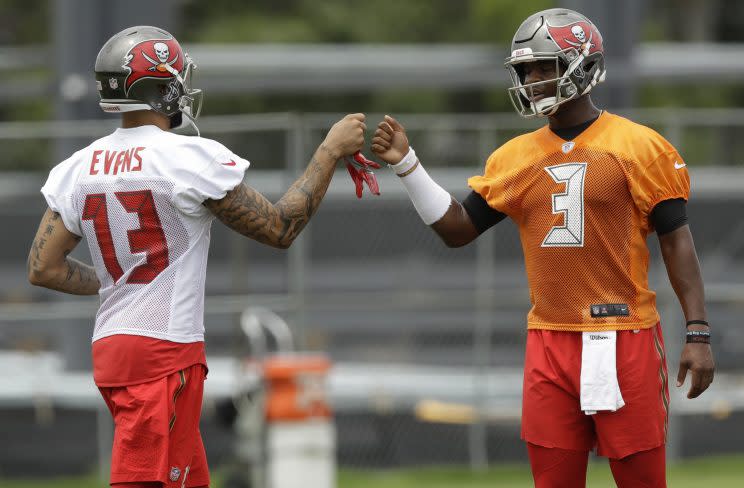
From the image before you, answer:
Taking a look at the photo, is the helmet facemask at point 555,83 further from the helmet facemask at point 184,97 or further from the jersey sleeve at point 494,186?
the helmet facemask at point 184,97

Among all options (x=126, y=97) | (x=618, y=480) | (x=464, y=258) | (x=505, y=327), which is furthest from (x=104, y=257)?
(x=505, y=327)

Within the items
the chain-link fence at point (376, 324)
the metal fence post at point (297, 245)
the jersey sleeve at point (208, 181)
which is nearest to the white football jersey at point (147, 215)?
the jersey sleeve at point (208, 181)

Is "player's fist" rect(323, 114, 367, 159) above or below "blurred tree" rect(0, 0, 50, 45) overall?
below

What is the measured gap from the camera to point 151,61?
14.4ft

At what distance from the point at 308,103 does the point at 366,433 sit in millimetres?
11327

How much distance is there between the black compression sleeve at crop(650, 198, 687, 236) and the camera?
14.8ft

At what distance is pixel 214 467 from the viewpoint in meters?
9.81

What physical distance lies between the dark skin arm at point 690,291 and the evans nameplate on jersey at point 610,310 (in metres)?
0.19

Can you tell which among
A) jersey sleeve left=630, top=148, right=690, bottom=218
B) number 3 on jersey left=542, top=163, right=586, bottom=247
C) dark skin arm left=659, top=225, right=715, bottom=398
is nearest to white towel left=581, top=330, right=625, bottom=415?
dark skin arm left=659, top=225, right=715, bottom=398

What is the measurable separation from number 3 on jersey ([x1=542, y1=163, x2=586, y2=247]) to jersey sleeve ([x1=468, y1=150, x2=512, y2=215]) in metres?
0.21

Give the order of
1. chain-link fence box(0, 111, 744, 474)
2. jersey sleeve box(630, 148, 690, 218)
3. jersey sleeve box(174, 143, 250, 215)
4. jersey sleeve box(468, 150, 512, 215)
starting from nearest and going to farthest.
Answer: jersey sleeve box(174, 143, 250, 215), jersey sleeve box(630, 148, 690, 218), jersey sleeve box(468, 150, 512, 215), chain-link fence box(0, 111, 744, 474)

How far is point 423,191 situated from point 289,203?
23.5 inches

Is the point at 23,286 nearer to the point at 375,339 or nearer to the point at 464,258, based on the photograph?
the point at 375,339

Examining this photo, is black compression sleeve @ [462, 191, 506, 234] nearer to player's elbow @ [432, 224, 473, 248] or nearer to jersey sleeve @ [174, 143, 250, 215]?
player's elbow @ [432, 224, 473, 248]
